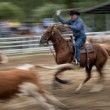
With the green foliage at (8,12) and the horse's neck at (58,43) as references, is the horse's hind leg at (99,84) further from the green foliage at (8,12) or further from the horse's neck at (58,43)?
the green foliage at (8,12)

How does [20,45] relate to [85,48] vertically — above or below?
below

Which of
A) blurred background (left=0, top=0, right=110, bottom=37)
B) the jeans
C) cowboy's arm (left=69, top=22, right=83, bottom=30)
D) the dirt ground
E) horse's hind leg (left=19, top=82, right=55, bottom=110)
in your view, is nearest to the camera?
horse's hind leg (left=19, top=82, right=55, bottom=110)

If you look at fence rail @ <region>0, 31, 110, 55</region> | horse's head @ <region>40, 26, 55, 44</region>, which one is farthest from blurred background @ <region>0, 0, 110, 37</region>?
horse's head @ <region>40, 26, 55, 44</region>

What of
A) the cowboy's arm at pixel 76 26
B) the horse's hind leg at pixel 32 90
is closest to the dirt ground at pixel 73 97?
the horse's hind leg at pixel 32 90

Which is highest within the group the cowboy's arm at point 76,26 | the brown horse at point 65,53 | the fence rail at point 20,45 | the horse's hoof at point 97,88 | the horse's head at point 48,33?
the cowboy's arm at point 76,26

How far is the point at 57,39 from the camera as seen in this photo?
9727 mm

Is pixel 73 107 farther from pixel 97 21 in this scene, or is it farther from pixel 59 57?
pixel 97 21

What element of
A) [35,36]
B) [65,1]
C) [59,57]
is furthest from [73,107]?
[65,1]

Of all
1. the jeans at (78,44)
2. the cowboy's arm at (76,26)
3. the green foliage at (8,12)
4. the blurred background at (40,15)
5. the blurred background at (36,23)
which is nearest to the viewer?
the cowboy's arm at (76,26)

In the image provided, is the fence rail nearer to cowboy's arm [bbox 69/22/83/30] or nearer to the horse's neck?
the horse's neck

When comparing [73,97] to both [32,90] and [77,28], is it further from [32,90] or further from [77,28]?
[32,90]

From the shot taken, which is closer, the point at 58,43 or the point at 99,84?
the point at 99,84

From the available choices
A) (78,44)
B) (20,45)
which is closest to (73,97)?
(78,44)

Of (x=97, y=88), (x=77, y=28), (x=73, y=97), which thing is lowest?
(x=97, y=88)
